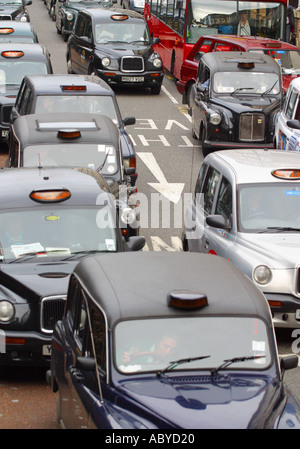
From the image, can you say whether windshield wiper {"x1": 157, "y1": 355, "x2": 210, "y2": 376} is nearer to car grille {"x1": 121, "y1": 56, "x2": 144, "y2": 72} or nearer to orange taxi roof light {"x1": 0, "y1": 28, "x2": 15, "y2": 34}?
orange taxi roof light {"x1": 0, "y1": 28, "x2": 15, "y2": 34}

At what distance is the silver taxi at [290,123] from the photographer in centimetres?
1617

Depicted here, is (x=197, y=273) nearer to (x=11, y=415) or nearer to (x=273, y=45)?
(x=11, y=415)

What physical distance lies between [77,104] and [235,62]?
17.5ft

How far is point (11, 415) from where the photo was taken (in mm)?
8352

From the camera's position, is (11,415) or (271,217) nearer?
(11,415)

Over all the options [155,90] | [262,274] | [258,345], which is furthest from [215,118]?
[258,345]

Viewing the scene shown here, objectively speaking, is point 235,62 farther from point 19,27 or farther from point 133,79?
point 19,27

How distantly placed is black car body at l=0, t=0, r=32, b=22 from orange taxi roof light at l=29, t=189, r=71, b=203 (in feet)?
78.7

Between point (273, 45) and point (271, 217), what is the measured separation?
43.9ft

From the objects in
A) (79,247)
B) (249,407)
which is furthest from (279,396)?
(79,247)

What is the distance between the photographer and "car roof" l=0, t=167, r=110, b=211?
9.94 metres

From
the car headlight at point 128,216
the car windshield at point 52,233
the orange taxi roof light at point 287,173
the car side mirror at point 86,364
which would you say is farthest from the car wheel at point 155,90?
the car side mirror at point 86,364

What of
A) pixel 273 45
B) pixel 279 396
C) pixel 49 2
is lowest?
pixel 49 2

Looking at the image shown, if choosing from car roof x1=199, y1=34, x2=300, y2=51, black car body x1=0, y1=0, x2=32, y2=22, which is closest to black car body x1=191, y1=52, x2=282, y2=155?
car roof x1=199, y1=34, x2=300, y2=51
